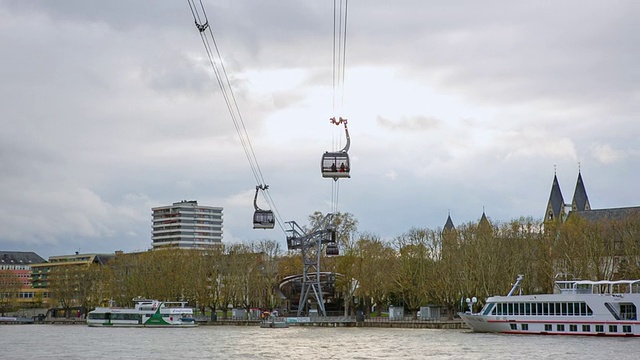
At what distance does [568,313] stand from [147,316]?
241 ft

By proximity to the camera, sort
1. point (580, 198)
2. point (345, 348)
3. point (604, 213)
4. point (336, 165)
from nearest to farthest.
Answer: point (336, 165) < point (345, 348) < point (604, 213) < point (580, 198)

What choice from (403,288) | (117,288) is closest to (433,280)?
(403,288)

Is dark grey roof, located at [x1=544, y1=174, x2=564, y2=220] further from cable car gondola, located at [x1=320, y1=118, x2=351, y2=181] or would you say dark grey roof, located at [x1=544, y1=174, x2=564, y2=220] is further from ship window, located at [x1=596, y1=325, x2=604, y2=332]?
cable car gondola, located at [x1=320, y1=118, x2=351, y2=181]

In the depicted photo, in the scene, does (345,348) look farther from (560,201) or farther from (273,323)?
(560,201)

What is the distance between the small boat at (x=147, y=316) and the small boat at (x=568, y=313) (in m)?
53.6

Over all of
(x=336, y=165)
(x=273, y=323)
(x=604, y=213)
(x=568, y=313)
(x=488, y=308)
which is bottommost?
(x=273, y=323)

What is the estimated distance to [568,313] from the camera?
8825 centimetres

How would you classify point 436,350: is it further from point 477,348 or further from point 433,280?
point 433,280

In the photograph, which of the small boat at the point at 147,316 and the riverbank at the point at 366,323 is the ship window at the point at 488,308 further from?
the small boat at the point at 147,316

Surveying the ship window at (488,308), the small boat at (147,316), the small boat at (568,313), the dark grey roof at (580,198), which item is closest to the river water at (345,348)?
the small boat at (568,313)

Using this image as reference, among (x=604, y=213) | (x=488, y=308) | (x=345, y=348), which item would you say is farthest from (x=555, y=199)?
(x=345, y=348)

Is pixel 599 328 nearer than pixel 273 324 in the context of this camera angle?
Yes

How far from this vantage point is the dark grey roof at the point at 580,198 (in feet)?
625

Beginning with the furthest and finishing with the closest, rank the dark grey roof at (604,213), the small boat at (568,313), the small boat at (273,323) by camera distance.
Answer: the dark grey roof at (604,213)
the small boat at (273,323)
the small boat at (568,313)
